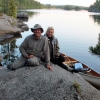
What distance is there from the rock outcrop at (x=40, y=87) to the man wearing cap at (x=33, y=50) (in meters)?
0.29

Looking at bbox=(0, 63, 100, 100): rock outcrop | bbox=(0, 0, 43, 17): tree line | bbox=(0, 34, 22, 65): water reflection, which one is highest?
bbox=(0, 0, 43, 17): tree line

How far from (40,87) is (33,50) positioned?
1.73 metres

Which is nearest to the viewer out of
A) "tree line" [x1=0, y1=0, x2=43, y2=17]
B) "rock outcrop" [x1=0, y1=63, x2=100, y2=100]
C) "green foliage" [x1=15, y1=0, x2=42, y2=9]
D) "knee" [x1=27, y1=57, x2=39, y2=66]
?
"rock outcrop" [x1=0, y1=63, x2=100, y2=100]

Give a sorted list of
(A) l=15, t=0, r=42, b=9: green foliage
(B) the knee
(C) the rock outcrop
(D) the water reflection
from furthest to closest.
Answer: (A) l=15, t=0, r=42, b=9: green foliage → (D) the water reflection → (B) the knee → (C) the rock outcrop

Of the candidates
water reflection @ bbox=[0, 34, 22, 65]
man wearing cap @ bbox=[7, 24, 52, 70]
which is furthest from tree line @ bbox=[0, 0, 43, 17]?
man wearing cap @ bbox=[7, 24, 52, 70]

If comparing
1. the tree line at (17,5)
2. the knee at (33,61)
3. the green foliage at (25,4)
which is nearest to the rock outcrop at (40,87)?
the knee at (33,61)

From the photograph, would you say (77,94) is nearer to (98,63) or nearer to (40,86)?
(40,86)

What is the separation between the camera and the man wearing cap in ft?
23.8

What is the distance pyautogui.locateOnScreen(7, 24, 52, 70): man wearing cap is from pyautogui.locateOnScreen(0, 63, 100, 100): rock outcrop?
0.29 m

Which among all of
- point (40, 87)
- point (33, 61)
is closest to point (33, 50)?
point (33, 61)

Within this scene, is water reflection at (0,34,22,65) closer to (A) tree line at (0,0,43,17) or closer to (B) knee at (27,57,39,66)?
(B) knee at (27,57,39,66)

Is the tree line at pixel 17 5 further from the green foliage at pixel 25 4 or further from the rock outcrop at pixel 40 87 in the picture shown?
the rock outcrop at pixel 40 87

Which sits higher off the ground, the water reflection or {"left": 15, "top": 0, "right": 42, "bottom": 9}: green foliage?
{"left": 15, "top": 0, "right": 42, "bottom": 9}: green foliage

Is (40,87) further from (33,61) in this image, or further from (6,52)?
(6,52)
